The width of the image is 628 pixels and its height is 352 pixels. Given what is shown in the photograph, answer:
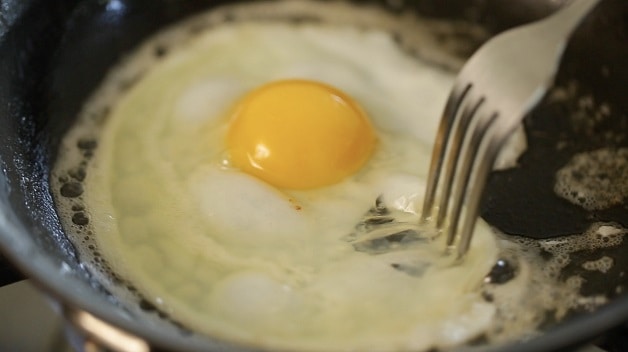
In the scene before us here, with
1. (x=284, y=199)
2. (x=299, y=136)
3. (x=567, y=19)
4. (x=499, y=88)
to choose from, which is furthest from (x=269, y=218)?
(x=567, y=19)

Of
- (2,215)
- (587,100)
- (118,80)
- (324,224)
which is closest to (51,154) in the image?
(118,80)

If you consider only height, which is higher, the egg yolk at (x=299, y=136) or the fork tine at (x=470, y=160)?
the egg yolk at (x=299, y=136)

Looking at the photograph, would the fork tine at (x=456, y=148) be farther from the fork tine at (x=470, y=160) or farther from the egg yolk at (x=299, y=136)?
the egg yolk at (x=299, y=136)

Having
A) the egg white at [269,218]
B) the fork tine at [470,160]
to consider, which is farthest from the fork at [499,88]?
the egg white at [269,218]

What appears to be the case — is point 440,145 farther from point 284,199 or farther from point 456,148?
point 284,199

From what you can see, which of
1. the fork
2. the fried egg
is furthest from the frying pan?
the fork

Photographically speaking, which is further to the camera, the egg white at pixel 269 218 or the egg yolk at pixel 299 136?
the egg yolk at pixel 299 136

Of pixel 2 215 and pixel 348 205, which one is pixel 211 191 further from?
pixel 2 215
